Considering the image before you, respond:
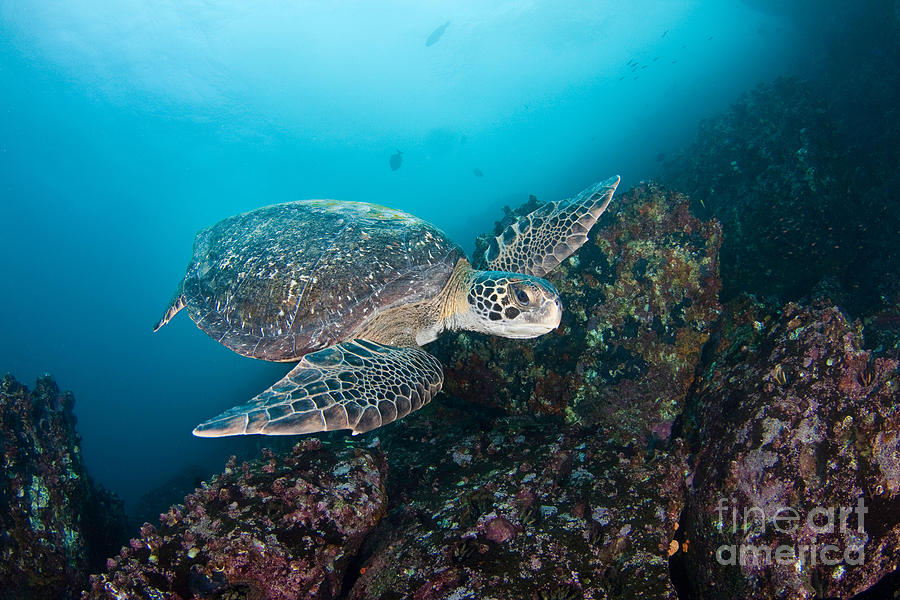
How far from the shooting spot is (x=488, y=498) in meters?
2.22

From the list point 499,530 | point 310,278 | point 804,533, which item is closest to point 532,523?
point 499,530

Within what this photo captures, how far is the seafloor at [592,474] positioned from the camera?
69.7 inches

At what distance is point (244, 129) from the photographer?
57.3 metres

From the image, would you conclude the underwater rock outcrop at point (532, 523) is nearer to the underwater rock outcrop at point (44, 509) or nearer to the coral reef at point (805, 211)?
the coral reef at point (805, 211)

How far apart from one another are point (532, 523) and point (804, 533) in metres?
1.33

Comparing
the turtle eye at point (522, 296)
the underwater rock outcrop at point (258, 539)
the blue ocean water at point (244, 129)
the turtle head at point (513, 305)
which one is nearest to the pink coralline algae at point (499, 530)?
the underwater rock outcrop at point (258, 539)

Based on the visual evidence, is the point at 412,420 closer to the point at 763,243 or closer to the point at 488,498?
the point at 488,498

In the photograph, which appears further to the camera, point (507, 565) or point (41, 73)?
point (41, 73)

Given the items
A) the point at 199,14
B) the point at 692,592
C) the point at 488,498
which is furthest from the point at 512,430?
the point at 199,14

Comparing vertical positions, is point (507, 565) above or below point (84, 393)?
below

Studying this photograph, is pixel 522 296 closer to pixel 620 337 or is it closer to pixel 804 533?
pixel 620 337

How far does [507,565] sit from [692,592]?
110cm

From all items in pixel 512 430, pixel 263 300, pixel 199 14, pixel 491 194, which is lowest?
pixel 512 430

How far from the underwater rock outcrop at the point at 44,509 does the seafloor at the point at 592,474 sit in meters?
0.02
